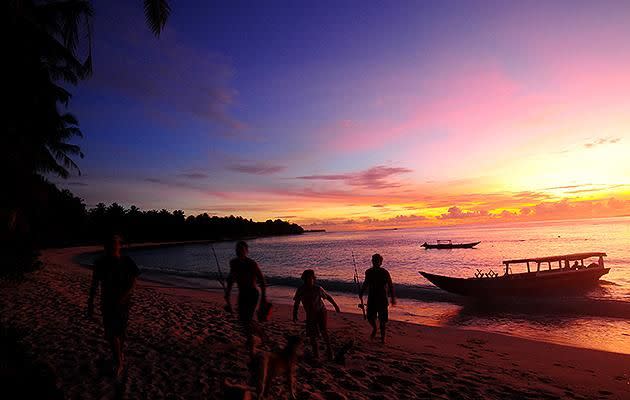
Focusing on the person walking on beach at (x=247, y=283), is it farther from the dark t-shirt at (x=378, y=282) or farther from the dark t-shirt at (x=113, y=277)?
the dark t-shirt at (x=378, y=282)

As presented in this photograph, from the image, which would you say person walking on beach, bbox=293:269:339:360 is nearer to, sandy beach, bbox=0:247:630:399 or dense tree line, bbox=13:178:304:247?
sandy beach, bbox=0:247:630:399

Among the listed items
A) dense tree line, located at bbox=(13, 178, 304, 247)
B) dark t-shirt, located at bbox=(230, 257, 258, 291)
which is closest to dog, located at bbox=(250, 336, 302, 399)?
→ dark t-shirt, located at bbox=(230, 257, 258, 291)

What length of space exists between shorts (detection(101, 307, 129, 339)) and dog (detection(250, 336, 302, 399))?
2.18 metres

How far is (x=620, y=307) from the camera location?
15750mm

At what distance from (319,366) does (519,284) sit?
54.6 feet

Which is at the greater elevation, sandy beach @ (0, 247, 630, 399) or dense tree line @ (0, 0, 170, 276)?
dense tree line @ (0, 0, 170, 276)

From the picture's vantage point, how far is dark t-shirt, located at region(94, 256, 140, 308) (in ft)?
16.9

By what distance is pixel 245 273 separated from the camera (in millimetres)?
5660

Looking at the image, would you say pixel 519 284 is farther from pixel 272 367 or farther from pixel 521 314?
pixel 272 367

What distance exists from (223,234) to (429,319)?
163 m

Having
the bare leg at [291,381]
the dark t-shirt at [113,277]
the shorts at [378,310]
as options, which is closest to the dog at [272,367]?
the bare leg at [291,381]

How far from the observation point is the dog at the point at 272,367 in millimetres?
4406

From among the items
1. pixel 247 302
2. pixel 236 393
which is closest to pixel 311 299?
pixel 247 302

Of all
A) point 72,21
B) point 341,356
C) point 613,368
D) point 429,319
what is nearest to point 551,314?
point 429,319
